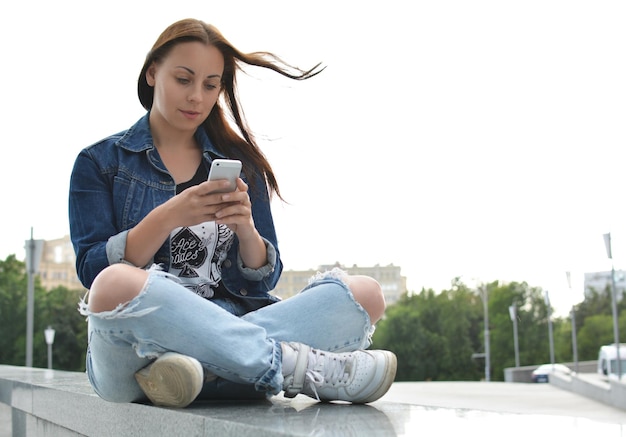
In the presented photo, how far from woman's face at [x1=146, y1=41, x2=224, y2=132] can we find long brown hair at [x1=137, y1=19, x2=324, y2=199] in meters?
0.05

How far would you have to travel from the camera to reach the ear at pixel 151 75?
96.3 inches

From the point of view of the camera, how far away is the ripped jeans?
1846 millimetres

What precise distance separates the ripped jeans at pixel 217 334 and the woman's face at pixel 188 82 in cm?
65

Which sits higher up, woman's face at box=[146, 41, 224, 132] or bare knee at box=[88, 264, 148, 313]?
woman's face at box=[146, 41, 224, 132]

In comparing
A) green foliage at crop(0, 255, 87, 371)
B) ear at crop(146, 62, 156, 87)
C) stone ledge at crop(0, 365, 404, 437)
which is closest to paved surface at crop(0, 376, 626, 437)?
stone ledge at crop(0, 365, 404, 437)

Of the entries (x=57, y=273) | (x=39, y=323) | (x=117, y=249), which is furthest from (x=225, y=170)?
(x=57, y=273)

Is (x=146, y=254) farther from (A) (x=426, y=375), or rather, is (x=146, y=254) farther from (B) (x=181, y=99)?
(A) (x=426, y=375)

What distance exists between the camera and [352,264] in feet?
179

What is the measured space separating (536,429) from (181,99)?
56.7 inches

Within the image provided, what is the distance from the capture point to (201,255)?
7.63ft

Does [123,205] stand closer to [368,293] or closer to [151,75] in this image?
[151,75]

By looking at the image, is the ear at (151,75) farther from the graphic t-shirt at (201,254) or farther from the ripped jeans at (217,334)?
the ripped jeans at (217,334)

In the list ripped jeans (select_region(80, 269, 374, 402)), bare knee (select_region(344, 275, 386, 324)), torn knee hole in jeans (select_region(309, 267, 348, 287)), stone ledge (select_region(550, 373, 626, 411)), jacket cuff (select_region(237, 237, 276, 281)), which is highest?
jacket cuff (select_region(237, 237, 276, 281))

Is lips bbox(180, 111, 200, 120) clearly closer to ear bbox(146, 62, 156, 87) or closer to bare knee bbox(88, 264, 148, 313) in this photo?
ear bbox(146, 62, 156, 87)
